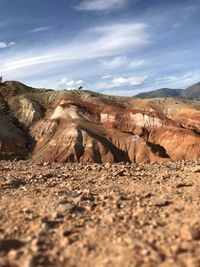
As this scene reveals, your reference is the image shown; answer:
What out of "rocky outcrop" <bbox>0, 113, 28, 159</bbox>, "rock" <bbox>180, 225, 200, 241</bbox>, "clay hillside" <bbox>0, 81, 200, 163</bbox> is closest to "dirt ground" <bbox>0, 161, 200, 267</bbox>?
"rock" <bbox>180, 225, 200, 241</bbox>

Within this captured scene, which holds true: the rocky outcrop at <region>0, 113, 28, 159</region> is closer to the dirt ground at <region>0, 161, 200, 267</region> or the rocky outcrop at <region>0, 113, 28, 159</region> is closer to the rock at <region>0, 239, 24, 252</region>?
the dirt ground at <region>0, 161, 200, 267</region>

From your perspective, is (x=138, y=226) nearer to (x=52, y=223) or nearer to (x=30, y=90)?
(x=52, y=223)

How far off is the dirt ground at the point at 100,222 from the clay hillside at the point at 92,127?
5194 centimetres

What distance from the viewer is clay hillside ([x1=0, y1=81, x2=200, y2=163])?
69688 millimetres

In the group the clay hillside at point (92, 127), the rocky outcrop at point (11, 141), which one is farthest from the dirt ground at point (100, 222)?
the clay hillside at point (92, 127)

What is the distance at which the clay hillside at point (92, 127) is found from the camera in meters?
69.7

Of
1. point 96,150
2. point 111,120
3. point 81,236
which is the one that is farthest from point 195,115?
point 81,236

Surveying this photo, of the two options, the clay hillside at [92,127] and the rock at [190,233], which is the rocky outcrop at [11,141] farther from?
the rock at [190,233]

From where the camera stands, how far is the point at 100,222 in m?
8.99

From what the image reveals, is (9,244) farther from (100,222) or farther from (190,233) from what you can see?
(190,233)

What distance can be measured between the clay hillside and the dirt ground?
51940 mm

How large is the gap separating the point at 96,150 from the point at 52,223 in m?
61.7

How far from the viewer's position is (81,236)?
8250 millimetres

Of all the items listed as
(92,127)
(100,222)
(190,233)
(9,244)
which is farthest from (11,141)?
(190,233)
